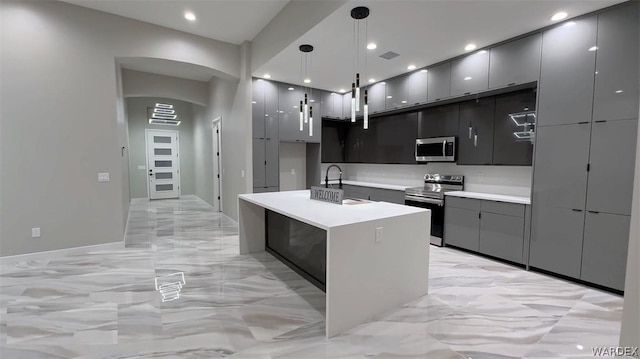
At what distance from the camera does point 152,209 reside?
299 inches

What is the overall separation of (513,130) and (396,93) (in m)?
2.04

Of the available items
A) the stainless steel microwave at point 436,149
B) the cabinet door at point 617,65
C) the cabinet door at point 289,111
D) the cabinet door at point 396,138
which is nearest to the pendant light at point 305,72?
the cabinet door at point 289,111

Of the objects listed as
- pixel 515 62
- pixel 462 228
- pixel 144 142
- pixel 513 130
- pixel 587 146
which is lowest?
pixel 462 228

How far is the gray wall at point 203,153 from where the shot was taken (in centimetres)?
785

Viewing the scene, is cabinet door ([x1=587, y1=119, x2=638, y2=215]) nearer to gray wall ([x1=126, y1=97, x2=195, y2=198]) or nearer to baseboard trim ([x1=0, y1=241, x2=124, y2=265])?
baseboard trim ([x1=0, y1=241, x2=124, y2=265])

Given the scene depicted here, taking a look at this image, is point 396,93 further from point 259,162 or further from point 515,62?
point 259,162

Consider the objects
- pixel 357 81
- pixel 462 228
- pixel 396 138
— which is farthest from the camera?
pixel 396 138

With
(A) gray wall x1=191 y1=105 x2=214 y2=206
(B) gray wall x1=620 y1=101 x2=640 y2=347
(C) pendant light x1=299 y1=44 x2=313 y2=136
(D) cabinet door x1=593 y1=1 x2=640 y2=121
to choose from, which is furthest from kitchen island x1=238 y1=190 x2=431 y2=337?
(A) gray wall x1=191 y1=105 x2=214 y2=206

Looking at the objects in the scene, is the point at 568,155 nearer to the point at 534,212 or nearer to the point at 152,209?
the point at 534,212

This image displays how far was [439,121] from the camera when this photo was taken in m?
4.68

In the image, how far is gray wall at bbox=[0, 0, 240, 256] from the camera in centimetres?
356

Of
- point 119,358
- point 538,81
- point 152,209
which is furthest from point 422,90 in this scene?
point 152,209

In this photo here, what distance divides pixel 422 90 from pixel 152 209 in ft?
23.7

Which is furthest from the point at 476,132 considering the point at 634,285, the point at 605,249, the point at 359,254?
the point at 634,285
